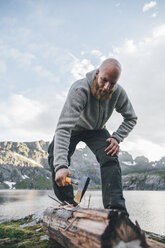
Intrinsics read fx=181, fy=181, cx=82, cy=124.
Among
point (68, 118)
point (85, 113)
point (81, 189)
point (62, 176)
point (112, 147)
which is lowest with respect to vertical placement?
point (81, 189)

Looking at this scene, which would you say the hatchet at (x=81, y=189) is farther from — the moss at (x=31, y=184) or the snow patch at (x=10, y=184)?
the snow patch at (x=10, y=184)

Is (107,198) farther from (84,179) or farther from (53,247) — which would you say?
(53,247)

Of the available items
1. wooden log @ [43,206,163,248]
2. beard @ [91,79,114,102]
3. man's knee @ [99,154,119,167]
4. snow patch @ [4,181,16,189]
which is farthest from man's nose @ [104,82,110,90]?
snow patch @ [4,181,16,189]

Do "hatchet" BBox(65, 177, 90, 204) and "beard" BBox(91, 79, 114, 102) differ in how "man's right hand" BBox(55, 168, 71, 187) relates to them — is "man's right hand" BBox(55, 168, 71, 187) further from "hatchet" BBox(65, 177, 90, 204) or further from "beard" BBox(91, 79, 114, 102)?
"beard" BBox(91, 79, 114, 102)

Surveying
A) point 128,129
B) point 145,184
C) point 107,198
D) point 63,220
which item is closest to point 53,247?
point 63,220

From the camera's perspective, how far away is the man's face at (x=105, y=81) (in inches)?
134

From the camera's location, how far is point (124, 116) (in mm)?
4844

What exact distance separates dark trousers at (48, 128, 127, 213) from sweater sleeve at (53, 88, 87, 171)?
35.7 inches

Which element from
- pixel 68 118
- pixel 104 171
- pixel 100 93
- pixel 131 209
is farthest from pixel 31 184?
pixel 100 93

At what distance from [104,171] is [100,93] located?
65.6 inches

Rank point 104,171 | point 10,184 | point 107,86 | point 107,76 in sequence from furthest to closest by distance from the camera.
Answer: point 10,184 → point 104,171 → point 107,86 → point 107,76

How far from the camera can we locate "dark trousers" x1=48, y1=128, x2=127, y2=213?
3475 millimetres

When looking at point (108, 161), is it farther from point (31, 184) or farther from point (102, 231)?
point (31, 184)

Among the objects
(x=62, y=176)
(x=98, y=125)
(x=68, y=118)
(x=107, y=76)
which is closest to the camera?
(x=62, y=176)
